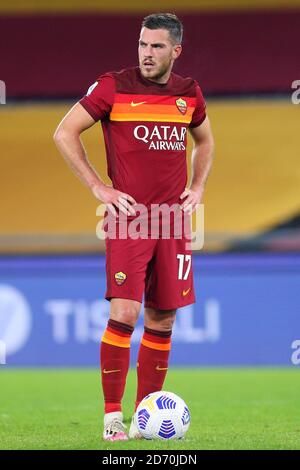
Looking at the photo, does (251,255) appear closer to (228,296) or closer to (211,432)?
(228,296)

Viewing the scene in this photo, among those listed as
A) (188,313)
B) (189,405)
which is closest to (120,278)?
(189,405)

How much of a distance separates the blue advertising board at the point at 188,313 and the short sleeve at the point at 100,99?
13.9ft

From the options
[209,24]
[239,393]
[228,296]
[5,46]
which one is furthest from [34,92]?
[239,393]

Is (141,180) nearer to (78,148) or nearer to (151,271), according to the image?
(78,148)

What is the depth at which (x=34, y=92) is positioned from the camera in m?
12.0

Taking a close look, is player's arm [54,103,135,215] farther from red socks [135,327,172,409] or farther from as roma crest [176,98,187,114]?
red socks [135,327,172,409]

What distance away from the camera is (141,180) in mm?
5250

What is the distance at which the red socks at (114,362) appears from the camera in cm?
516

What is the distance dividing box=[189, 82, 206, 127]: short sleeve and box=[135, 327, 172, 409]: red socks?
1013mm

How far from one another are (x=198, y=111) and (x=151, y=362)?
1.20m

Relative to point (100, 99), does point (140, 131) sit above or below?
below

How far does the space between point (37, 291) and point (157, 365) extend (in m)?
4.18

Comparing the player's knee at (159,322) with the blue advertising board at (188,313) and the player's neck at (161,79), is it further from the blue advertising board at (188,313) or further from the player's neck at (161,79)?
the blue advertising board at (188,313)

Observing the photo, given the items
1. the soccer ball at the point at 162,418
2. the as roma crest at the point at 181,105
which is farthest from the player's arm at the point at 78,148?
the soccer ball at the point at 162,418
